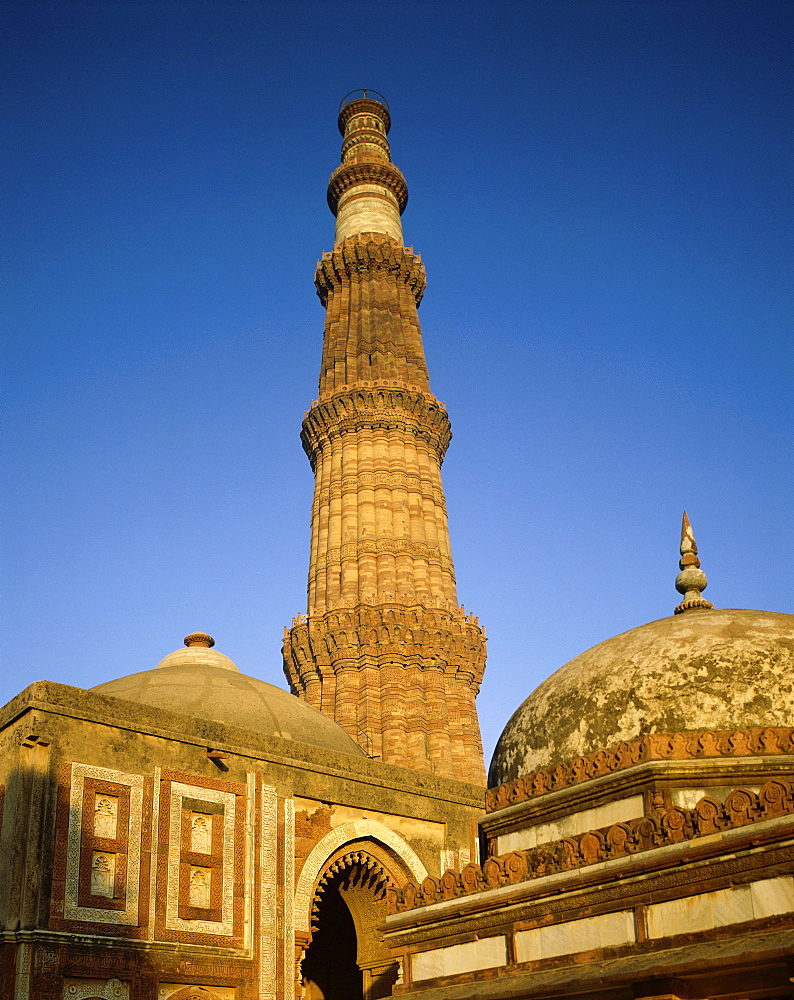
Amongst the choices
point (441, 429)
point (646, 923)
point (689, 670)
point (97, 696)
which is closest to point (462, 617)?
point (441, 429)

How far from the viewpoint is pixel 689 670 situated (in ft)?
36.1

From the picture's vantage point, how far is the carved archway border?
611 inches

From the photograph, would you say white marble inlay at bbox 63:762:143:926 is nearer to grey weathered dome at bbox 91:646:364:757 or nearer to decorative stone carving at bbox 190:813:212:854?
decorative stone carving at bbox 190:813:212:854

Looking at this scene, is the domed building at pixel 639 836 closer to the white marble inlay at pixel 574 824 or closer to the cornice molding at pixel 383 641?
the white marble inlay at pixel 574 824

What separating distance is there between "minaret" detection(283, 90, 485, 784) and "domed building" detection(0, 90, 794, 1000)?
9.66 meters

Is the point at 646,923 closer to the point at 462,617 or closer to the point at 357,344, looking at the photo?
the point at 462,617

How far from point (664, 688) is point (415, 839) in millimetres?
7856

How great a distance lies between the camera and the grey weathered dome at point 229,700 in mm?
17719

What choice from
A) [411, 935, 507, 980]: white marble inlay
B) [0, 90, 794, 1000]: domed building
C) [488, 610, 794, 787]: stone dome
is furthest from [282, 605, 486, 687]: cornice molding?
[411, 935, 507, 980]: white marble inlay

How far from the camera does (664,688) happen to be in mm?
10969

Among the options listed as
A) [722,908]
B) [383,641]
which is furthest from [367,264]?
[722,908]

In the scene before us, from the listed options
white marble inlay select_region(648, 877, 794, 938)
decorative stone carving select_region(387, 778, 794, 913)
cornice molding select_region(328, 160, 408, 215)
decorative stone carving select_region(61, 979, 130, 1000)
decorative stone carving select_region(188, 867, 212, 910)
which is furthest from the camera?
cornice molding select_region(328, 160, 408, 215)

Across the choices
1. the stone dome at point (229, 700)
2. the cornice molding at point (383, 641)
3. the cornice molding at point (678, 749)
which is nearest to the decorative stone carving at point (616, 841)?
the cornice molding at point (678, 749)

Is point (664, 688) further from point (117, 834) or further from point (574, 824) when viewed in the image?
point (117, 834)
